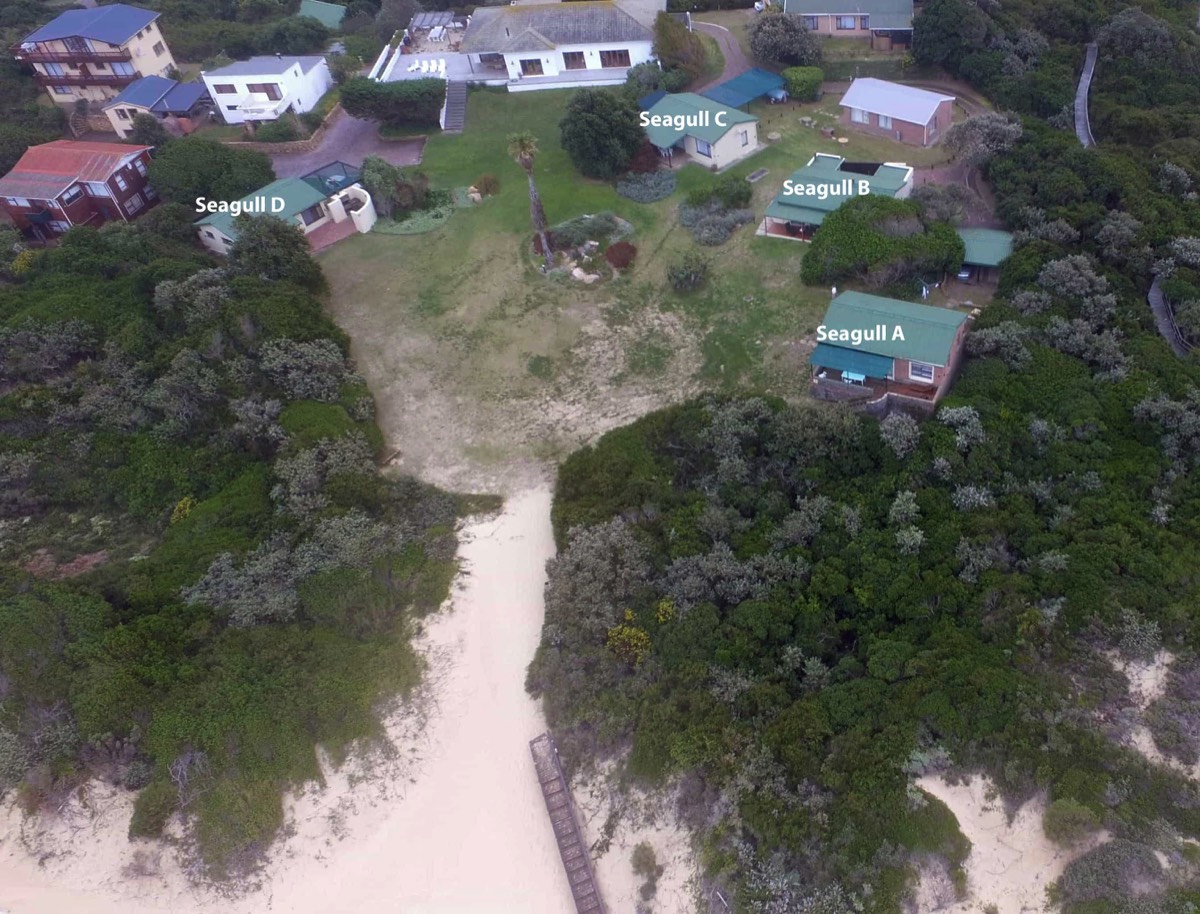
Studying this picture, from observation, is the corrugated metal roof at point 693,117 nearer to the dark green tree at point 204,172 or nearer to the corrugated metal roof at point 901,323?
the corrugated metal roof at point 901,323

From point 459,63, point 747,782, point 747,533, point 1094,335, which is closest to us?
point 747,782

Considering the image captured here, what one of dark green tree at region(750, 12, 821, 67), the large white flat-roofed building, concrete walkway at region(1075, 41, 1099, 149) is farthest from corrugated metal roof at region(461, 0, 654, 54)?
concrete walkway at region(1075, 41, 1099, 149)

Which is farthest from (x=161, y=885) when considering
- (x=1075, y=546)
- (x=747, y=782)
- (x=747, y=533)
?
(x=1075, y=546)

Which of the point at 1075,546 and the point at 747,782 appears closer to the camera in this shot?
the point at 747,782

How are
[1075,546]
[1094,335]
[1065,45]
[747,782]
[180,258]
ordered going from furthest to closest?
[1065,45], [180,258], [1094,335], [1075,546], [747,782]

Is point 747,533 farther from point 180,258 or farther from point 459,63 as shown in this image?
point 459,63

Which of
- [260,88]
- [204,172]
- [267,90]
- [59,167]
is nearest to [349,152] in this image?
[267,90]
